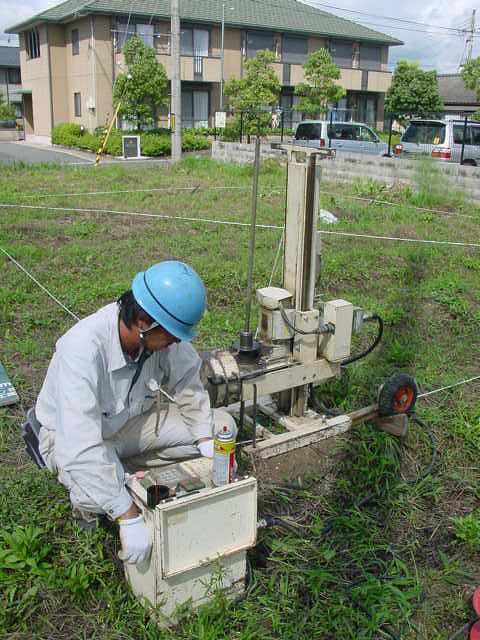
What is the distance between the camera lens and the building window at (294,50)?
29.6 metres

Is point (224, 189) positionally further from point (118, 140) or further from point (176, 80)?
point (118, 140)

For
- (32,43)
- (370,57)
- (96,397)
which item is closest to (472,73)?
(370,57)

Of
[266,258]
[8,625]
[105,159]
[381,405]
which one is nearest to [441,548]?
[381,405]

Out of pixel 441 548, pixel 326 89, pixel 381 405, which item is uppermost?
pixel 326 89

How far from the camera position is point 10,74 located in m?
38.9

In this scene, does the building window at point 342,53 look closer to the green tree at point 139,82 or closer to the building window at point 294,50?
the building window at point 294,50

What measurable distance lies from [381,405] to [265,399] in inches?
28.9

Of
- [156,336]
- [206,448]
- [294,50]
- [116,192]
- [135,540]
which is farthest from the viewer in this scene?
[294,50]

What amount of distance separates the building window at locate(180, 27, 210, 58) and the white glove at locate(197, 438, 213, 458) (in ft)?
88.3

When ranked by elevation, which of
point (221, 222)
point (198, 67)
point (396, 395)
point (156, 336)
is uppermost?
point (198, 67)

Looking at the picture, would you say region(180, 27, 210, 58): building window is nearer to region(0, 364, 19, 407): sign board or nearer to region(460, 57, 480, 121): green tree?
region(460, 57, 480, 121): green tree

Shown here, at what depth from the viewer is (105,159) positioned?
67.7 ft

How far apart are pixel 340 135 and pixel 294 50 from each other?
1500cm

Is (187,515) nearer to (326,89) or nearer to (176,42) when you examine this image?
(176,42)
